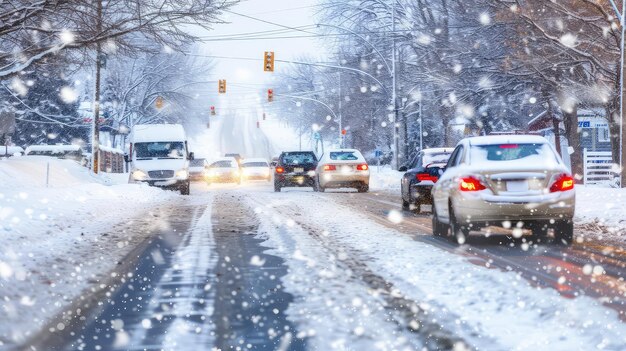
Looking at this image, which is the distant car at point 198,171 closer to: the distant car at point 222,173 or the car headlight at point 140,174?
the distant car at point 222,173

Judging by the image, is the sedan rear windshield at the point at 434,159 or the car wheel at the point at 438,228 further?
the sedan rear windshield at the point at 434,159

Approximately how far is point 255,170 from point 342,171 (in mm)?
19680

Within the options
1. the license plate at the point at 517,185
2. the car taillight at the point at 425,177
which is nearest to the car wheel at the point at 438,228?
the license plate at the point at 517,185

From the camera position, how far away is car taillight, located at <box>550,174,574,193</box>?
38.1ft

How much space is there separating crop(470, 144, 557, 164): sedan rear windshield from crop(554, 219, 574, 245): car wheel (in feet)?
2.84

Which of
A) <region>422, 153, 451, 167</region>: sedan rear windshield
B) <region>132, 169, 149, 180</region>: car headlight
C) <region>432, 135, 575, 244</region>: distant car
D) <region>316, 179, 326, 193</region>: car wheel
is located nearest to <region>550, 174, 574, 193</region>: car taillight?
<region>432, 135, 575, 244</region>: distant car

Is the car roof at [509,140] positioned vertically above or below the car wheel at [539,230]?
above

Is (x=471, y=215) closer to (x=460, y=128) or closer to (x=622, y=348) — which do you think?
(x=622, y=348)

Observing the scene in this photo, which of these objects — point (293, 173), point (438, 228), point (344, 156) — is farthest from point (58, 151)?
point (438, 228)

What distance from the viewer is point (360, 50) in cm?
5547

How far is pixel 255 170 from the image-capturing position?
49344 millimetres

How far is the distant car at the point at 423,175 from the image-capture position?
18750 mm

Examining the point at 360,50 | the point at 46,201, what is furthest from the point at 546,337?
the point at 360,50

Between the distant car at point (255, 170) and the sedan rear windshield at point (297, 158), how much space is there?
15.1 meters
